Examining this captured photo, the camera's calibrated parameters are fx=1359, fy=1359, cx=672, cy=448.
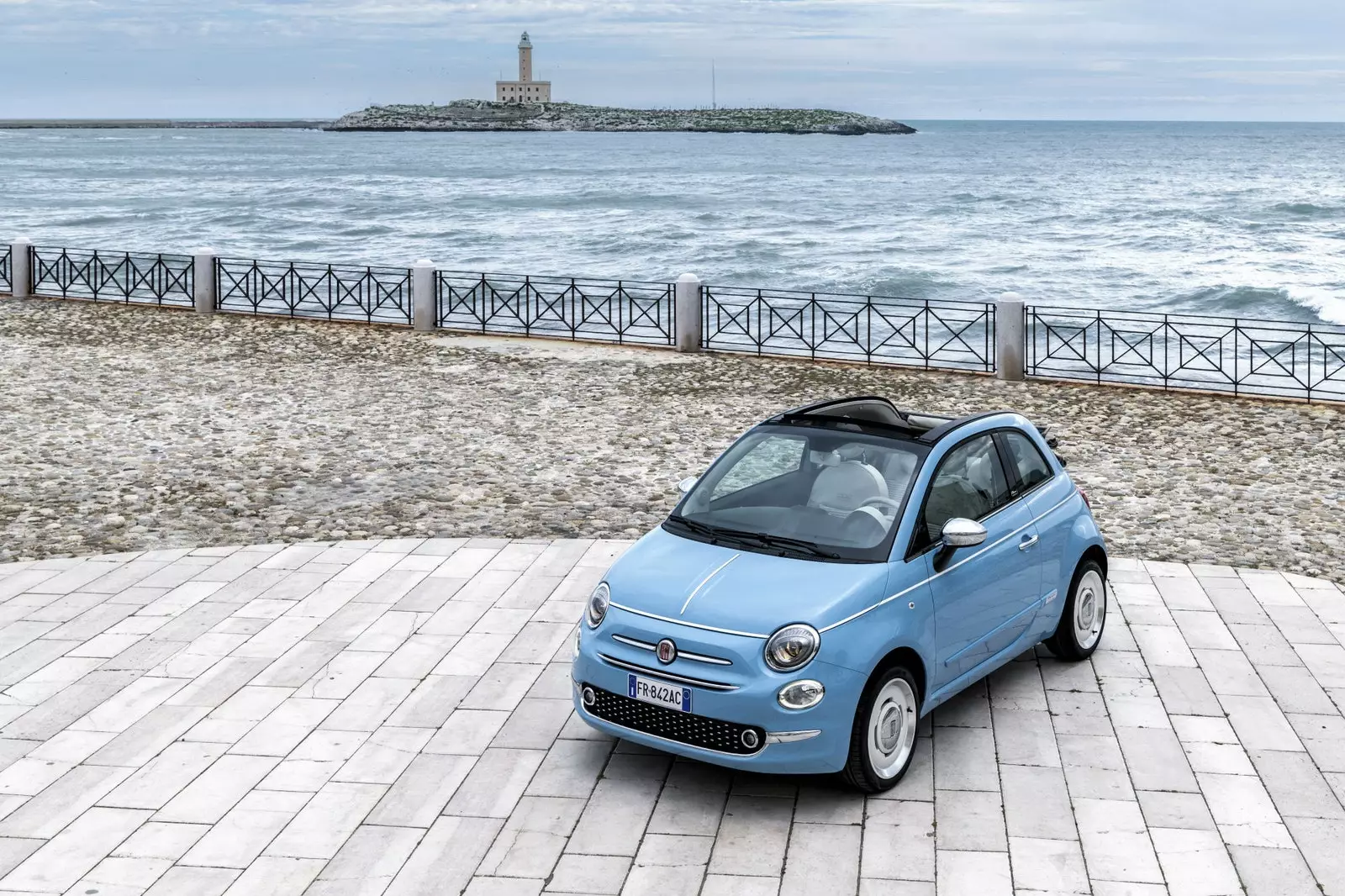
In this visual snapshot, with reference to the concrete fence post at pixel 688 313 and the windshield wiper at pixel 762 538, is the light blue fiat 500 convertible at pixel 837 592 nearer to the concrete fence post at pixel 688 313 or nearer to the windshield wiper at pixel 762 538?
the windshield wiper at pixel 762 538

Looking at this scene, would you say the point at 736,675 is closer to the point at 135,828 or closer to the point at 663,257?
the point at 135,828

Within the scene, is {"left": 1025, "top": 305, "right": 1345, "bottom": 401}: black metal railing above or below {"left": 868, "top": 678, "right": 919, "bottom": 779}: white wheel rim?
above

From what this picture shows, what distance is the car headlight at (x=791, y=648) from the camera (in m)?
5.98

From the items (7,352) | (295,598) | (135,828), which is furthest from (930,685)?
(7,352)

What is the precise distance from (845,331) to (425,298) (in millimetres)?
6763

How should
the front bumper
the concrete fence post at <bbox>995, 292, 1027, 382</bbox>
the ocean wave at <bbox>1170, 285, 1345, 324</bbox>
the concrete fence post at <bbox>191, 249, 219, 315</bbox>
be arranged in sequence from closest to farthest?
1. the front bumper
2. the concrete fence post at <bbox>995, 292, 1027, 382</bbox>
3. the concrete fence post at <bbox>191, 249, 219, 315</bbox>
4. the ocean wave at <bbox>1170, 285, 1345, 324</bbox>

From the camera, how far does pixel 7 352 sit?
19641 millimetres

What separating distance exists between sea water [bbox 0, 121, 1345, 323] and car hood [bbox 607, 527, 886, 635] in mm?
32062

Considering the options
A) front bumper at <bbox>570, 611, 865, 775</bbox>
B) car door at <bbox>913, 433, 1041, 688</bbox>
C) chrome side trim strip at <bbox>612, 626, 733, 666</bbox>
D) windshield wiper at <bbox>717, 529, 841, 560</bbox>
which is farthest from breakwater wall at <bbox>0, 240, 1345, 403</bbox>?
chrome side trim strip at <bbox>612, 626, 733, 666</bbox>

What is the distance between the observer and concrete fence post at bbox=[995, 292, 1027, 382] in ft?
59.7

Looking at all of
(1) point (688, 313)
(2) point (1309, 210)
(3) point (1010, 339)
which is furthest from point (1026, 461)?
(2) point (1309, 210)

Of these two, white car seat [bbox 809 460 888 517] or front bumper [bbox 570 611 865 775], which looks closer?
front bumper [bbox 570 611 865 775]

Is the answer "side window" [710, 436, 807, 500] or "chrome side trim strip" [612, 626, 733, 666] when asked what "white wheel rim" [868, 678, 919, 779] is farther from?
"side window" [710, 436, 807, 500]

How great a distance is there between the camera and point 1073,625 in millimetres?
7859
